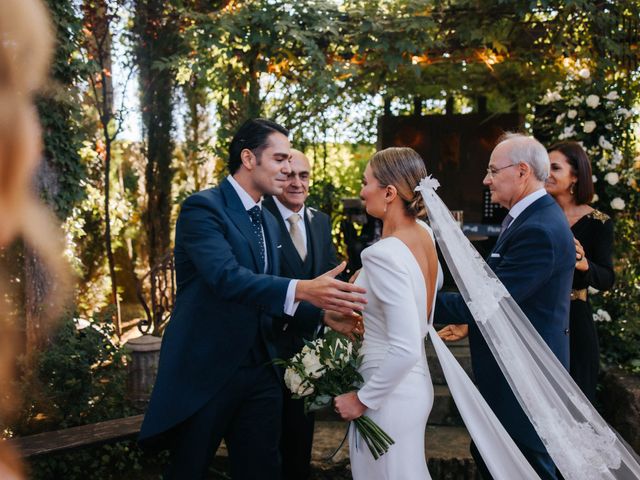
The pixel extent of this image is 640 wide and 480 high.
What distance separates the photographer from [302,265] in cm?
400

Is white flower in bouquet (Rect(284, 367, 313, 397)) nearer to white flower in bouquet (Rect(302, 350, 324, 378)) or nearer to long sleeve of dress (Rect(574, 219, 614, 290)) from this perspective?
white flower in bouquet (Rect(302, 350, 324, 378))

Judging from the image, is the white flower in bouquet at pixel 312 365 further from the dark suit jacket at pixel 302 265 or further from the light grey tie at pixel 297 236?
the light grey tie at pixel 297 236

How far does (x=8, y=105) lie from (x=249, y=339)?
2415mm

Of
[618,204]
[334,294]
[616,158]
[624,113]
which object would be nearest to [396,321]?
[334,294]

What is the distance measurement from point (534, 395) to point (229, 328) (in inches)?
54.1

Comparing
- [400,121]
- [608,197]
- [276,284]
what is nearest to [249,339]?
[276,284]

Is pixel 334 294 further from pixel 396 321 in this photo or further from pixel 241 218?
pixel 241 218

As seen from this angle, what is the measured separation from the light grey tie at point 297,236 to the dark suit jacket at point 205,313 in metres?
1.15

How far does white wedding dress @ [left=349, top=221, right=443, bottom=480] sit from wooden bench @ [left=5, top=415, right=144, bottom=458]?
1940mm

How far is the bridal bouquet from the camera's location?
262cm

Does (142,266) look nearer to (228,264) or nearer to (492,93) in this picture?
(492,93)

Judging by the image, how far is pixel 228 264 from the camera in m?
2.72

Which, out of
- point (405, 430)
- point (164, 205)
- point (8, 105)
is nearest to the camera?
point (8, 105)

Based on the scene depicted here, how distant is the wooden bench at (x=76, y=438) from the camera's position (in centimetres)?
370
